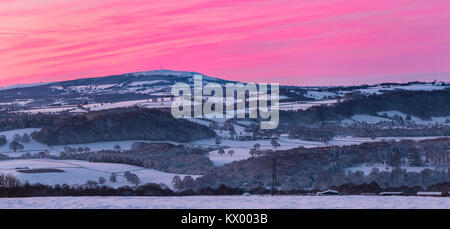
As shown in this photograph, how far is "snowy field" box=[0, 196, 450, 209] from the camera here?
72.9ft

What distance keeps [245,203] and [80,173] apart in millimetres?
44172

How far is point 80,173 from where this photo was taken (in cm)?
6494

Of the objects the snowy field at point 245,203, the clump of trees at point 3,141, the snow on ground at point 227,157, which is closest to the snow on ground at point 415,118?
the snow on ground at point 227,157

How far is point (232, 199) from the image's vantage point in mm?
26000

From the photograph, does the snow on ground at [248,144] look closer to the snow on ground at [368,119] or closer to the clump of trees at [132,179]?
the clump of trees at [132,179]

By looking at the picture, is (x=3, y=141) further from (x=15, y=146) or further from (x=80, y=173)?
(x=80, y=173)

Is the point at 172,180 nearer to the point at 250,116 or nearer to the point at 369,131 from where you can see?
the point at 369,131

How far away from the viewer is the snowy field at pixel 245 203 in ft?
72.9

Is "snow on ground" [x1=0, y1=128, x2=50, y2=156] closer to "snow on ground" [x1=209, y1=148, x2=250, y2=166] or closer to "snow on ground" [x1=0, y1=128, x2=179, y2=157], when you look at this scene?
"snow on ground" [x1=0, y1=128, x2=179, y2=157]

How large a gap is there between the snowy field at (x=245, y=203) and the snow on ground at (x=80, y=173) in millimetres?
32778

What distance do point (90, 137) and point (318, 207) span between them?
106 meters

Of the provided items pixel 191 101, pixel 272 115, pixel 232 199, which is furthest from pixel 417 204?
pixel 191 101

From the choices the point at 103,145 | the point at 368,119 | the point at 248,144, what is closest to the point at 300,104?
the point at 368,119

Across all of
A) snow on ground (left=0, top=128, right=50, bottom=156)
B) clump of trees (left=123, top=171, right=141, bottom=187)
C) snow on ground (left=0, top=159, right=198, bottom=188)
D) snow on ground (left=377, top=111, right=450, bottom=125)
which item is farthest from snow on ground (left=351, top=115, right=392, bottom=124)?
clump of trees (left=123, top=171, right=141, bottom=187)
